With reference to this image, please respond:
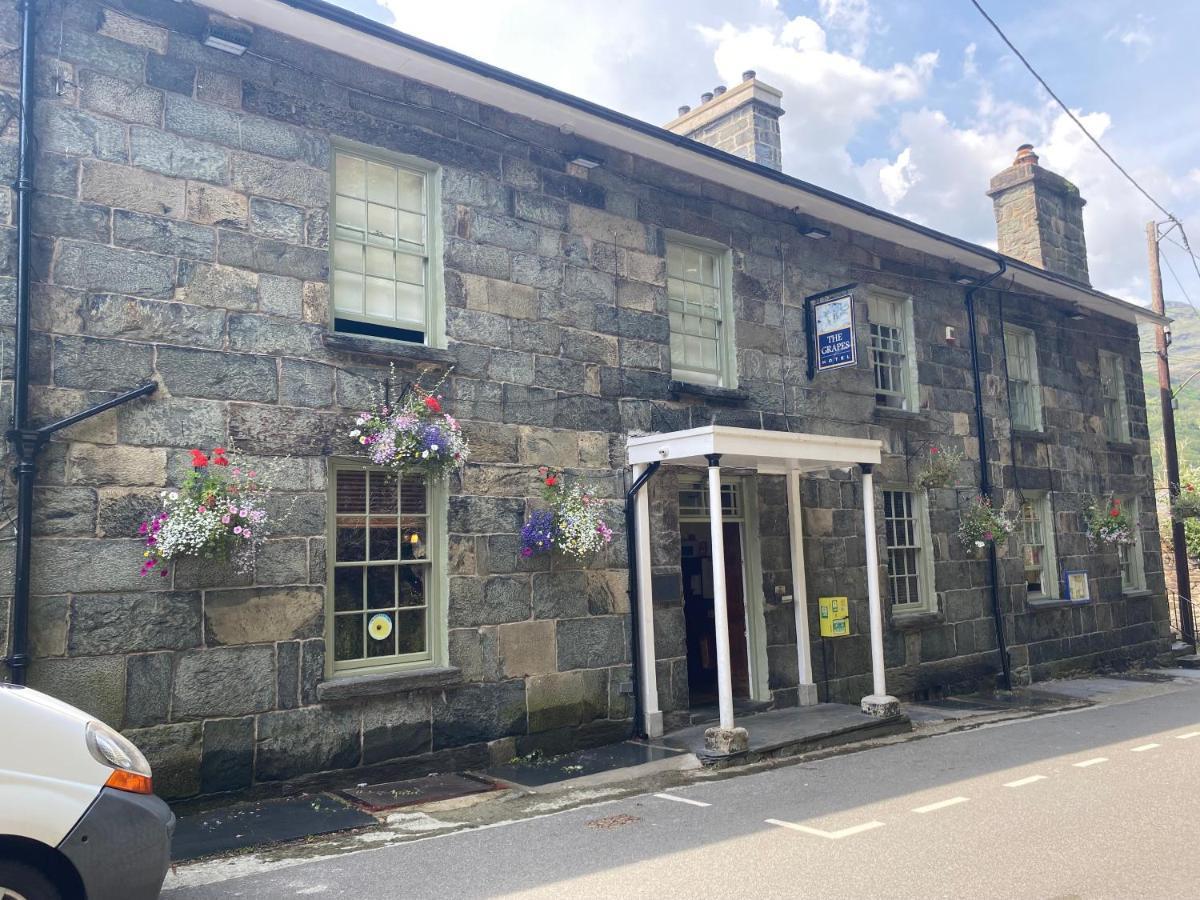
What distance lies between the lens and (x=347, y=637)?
27.3ft

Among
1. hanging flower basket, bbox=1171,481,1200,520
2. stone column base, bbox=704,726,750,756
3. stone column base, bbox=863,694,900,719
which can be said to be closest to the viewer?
stone column base, bbox=704,726,750,756

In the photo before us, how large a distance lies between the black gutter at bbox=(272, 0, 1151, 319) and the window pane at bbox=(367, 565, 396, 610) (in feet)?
14.9

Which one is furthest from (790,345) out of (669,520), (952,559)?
(952,559)

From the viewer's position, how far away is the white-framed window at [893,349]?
543 inches

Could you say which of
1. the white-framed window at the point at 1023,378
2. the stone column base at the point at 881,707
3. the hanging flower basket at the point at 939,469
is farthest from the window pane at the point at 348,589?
the white-framed window at the point at 1023,378

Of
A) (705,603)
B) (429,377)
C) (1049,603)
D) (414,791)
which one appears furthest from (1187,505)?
(414,791)

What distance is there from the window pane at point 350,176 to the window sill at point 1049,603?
1185cm

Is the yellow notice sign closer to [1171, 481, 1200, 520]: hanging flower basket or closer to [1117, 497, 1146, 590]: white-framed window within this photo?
[1117, 497, 1146, 590]: white-framed window

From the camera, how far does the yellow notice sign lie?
1181cm

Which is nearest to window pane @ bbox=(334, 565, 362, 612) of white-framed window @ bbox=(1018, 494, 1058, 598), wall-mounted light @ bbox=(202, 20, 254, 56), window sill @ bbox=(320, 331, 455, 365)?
Answer: window sill @ bbox=(320, 331, 455, 365)

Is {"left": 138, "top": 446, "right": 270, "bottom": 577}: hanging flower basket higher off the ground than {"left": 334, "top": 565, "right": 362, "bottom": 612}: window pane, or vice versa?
{"left": 138, "top": 446, "right": 270, "bottom": 577}: hanging flower basket

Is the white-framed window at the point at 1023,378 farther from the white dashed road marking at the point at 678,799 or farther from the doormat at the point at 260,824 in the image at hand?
the doormat at the point at 260,824

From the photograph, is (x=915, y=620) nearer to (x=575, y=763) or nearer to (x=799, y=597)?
(x=799, y=597)

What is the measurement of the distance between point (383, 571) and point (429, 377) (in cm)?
179
